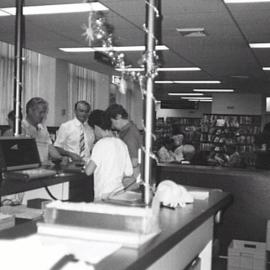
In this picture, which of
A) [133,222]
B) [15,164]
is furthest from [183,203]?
[15,164]

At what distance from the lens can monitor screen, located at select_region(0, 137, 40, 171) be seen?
2.72m

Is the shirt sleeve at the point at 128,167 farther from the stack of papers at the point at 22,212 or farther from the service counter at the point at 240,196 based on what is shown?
the stack of papers at the point at 22,212

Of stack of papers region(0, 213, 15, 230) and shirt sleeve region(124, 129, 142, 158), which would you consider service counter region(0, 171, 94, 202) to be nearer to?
stack of papers region(0, 213, 15, 230)

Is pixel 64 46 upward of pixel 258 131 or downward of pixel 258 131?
upward

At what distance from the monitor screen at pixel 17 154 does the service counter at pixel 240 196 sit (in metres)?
1.31

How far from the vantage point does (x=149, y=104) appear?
5.98ft

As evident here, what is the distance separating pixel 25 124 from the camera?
438cm

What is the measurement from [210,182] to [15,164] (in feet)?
6.21

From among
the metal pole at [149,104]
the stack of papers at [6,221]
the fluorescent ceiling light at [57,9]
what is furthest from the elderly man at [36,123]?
the metal pole at [149,104]

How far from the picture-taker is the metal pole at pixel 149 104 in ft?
5.92

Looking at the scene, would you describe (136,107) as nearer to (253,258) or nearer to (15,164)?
(253,258)

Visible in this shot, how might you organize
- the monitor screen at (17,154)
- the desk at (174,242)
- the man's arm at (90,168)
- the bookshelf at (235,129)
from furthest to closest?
the bookshelf at (235,129)
the man's arm at (90,168)
the monitor screen at (17,154)
the desk at (174,242)

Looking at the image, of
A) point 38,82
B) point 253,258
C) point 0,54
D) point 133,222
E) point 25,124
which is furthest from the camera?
point 38,82

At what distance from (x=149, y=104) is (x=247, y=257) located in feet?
8.25
